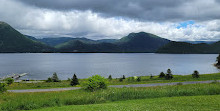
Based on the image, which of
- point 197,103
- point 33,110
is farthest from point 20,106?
point 197,103

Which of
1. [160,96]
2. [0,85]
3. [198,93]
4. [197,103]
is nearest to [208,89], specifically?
[198,93]

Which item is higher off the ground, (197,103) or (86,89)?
(197,103)

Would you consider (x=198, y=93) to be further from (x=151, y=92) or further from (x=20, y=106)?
(x=20, y=106)

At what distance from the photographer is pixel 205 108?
12.9 metres

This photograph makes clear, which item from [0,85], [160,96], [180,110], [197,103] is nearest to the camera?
[180,110]

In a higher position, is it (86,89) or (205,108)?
(205,108)

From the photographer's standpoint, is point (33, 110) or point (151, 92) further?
point (151, 92)

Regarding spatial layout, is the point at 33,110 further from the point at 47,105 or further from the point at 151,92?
the point at 151,92

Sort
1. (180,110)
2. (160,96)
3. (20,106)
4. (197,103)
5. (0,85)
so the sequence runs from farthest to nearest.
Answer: (0,85) → (160,96) → (20,106) → (197,103) → (180,110)

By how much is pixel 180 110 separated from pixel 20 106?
14.3 metres

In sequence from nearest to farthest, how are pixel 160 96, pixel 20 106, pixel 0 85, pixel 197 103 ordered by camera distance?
1. pixel 197 103
2. pixel 20 106
3. pixel 160 96
4. pixel 0 85

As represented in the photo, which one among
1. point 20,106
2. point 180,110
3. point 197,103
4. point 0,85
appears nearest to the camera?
point 180,110

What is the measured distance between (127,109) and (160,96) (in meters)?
7.56

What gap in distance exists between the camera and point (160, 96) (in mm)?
19391
